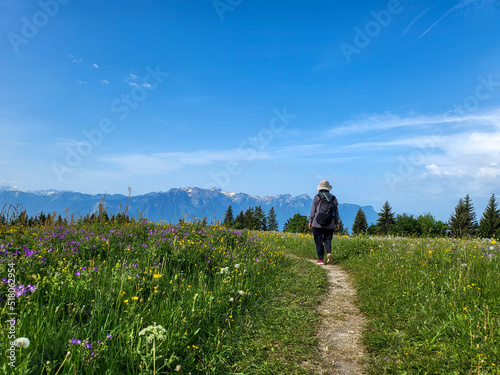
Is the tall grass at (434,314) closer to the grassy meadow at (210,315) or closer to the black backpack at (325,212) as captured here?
the grassy meadow at (210,315)

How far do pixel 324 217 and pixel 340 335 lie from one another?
5.74 m

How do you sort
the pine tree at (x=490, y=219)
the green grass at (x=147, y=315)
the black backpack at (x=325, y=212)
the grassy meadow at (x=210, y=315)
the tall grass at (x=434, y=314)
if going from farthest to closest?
the pine tree at (x=490, y=219), the black backpack at (x=325, y=212), the tall grass at (x=434, y=314), the grassy meadow at (x=210, y=315), the green grass at (x=147, y=315)

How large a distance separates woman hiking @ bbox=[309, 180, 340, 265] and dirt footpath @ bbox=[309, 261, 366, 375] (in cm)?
319

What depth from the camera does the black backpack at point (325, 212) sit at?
A: 32.3 feet

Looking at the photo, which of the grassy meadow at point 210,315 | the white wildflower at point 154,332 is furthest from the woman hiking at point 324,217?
the white wildflower at point 154,332

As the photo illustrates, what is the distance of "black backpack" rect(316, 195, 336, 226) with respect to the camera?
32.3 feet

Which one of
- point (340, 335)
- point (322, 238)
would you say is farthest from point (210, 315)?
point (322, 238)

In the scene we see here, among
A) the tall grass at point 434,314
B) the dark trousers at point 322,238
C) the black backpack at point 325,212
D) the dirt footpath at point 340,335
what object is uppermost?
the black backpack at point 325,212

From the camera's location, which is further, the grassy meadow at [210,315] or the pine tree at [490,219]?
the pine tree at [490,219]

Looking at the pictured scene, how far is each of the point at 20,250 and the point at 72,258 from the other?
93 cm

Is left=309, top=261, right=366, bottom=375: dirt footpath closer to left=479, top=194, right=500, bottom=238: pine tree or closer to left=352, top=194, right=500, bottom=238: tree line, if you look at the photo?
left=352, top=194, right=500, bottom=238: tree line

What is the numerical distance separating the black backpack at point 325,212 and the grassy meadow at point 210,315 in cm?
283

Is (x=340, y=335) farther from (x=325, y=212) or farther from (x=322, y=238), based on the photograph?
(x=322, y=238)

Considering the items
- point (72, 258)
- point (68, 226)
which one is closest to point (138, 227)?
point (68, 226)
